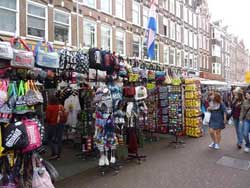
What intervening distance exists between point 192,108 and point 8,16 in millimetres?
8471

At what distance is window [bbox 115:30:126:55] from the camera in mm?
17391

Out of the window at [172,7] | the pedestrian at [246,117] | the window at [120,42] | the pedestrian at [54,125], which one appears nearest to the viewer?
the pedestrian at [54,125]

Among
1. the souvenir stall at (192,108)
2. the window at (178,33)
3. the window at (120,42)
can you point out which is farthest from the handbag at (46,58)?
the window at (178,33)

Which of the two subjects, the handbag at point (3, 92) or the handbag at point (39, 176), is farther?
the handbag at point (39, 176)

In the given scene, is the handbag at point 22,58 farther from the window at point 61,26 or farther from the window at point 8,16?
the window at point 61,26

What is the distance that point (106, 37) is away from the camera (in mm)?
16422

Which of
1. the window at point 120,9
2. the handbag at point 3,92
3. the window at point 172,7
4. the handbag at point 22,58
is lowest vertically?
the handbag at point 3,92

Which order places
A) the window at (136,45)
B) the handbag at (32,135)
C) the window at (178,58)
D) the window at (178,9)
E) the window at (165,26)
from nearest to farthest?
1. the handbag at (32,135)
2. the window at (136,45)
3. the window at (165,26)
4. the window at (178,58)
5. the window at (178,9)

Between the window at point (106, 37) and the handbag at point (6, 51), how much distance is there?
40.6ft

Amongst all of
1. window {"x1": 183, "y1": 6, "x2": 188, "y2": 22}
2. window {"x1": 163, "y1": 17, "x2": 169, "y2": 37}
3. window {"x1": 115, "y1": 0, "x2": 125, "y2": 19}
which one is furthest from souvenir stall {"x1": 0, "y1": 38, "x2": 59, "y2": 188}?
window {"x1": 183, "y1": 6, "x2": 188, "y2": 22}

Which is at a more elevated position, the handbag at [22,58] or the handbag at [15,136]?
the handbag at [22,58]

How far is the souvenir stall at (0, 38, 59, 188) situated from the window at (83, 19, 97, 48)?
1074cm

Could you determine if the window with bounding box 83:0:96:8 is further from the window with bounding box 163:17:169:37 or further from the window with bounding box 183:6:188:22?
the window with bounding box 183:6:188:22

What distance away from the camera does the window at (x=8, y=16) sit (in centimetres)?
1072
